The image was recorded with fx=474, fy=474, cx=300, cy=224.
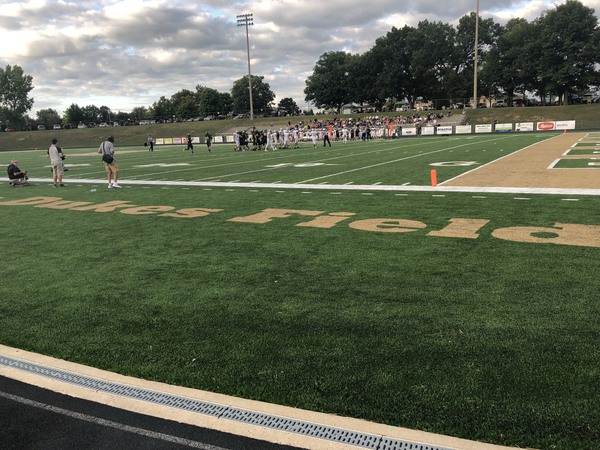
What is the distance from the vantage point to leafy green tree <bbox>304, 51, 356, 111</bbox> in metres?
98.4

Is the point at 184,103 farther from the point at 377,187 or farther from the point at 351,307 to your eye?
the point at 351,307

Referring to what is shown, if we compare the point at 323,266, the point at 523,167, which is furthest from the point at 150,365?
the point at 523,167

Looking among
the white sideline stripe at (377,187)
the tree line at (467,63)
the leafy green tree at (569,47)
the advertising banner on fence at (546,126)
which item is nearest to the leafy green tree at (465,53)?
the tree line at (467,63)

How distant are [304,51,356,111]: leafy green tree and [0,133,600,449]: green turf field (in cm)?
9297

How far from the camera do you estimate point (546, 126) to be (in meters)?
48.8

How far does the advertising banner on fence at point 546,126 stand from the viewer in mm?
48531

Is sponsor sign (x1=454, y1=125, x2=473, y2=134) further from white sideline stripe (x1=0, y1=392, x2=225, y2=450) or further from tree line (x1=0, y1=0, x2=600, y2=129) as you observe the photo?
white sideline stripe (x1=0, y1=392, x2=225, y2=450)

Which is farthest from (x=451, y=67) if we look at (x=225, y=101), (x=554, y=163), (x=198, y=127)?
(x=554, y=163)

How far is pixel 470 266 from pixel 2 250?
6.93 meters

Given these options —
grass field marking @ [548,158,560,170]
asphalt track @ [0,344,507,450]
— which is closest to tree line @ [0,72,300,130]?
grass field marking @ [548,158,560,170]

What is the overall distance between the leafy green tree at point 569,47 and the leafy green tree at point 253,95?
238ft

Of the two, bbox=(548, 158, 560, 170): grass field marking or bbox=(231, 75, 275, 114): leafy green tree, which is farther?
bbox=(231, 75, 275, 114): leafy green tree

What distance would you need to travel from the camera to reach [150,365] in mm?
3531

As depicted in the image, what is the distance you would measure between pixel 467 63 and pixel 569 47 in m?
21.1
